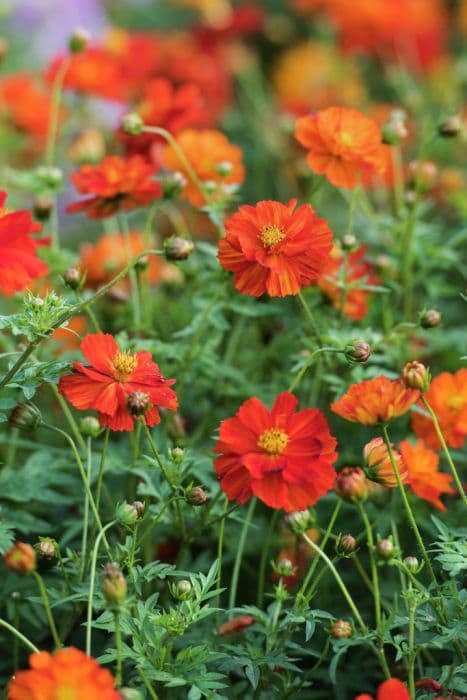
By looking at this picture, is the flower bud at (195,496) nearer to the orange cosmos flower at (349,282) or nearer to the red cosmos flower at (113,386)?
the red cosmos flower at (113,386)

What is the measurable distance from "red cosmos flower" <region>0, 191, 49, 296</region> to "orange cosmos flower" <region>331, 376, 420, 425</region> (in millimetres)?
314

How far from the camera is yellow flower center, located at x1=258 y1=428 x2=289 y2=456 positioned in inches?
33.4

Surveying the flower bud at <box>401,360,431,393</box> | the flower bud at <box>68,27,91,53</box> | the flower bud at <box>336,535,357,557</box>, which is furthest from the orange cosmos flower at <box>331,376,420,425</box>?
the flower bud at <box>68,27,91,53</box>

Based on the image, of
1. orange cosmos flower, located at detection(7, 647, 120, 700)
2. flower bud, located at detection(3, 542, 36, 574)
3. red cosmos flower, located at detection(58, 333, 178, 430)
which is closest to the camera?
orange cosmos flower, located at detection(7, 647, 120, 700)

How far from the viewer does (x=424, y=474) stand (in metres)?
1.00

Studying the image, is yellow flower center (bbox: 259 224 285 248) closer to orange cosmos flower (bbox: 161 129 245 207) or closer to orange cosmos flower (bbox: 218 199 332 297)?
orange cosmos flower (bbox: 218 199 332 297)

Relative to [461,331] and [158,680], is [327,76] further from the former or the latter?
[158,680]

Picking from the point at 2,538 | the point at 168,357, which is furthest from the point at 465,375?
the point at 2,538

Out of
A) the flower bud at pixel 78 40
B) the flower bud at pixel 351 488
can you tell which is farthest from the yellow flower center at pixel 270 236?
the flower bud at pixel 78 40

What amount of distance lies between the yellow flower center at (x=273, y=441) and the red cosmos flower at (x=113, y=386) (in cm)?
8

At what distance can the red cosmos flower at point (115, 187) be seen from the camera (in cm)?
111

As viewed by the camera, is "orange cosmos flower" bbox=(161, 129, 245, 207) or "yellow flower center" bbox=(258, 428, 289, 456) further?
"orange cosmos flower" bbox=(161, 129, 245, 207)

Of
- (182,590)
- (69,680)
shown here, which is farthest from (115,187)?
(69,680)

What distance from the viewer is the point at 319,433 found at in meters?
0.86
